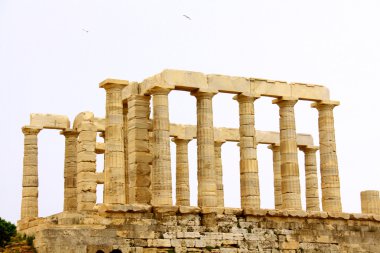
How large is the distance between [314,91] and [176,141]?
9354 mm

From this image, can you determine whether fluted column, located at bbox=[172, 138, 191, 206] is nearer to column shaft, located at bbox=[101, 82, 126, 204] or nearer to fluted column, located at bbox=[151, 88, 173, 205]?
fluted column, located at bbox=[151, 88, 173, 205]

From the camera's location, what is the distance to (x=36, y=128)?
5303 centimetres

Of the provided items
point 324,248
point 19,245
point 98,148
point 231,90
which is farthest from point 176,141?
point 19,245

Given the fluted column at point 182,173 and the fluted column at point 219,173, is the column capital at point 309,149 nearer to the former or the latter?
the fluted column at point 219,173

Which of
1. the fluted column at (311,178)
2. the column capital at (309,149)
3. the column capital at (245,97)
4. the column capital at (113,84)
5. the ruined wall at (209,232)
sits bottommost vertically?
the ruined wall at (209,232)

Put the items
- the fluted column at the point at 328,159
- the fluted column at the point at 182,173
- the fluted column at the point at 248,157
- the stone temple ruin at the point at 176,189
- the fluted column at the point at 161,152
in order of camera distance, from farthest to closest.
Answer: the fluted column at the point at 182,173
the fluted column at the point at 328,159
the fluted column at the point at 248,157
the fluted column at the point at 161,152
the stone temple ruin at the point at 176,189

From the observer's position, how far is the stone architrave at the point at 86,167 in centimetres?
4922

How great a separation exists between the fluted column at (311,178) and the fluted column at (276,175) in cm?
165

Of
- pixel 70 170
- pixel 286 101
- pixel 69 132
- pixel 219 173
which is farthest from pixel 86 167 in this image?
pixel 286 101

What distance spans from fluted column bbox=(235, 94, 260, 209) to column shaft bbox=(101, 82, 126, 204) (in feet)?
21.3

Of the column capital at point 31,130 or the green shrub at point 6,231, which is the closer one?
the green shrub at point 6,231

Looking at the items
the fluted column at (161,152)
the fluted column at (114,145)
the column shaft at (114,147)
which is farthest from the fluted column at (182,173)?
the fluted column at (114,145)

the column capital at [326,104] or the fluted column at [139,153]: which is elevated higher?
the column capital at [326,104]

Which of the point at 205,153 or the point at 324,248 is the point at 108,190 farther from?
the point at 324,248
